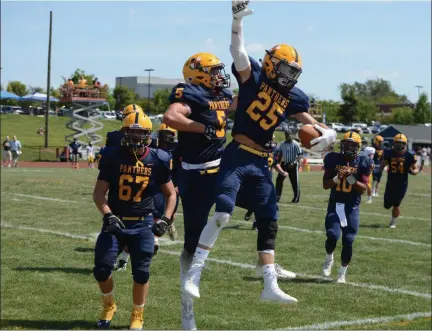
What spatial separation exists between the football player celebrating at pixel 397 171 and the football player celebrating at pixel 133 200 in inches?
424

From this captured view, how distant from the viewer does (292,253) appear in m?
13.5

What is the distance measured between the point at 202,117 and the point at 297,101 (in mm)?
869

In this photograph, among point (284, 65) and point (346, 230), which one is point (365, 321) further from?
point (284, 65)

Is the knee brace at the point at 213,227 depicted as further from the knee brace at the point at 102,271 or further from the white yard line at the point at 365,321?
the white yard line at the point at 365,321

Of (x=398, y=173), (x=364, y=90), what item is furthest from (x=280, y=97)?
(x=364, y=90)

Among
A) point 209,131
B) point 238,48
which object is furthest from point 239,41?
point 209,131

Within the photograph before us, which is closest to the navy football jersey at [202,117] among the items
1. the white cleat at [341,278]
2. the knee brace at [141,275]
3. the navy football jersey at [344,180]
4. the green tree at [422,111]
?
the knee brace at [141,275]

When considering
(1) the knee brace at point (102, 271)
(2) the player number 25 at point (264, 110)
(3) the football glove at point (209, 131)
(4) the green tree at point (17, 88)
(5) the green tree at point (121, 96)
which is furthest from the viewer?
(4) the green tree at point (17, 88)

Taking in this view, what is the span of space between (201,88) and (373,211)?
15.2 m

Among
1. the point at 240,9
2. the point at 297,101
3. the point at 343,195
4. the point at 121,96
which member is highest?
the point at 121,96

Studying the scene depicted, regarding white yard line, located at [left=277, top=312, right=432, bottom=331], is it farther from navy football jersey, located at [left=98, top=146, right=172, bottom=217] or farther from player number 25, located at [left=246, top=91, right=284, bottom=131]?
player number 25, located at [left=246, top=91, right=284, bottom=131]

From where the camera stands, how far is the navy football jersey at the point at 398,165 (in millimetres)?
17812

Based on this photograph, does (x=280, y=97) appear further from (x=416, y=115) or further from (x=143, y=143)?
(x=416, y=115)

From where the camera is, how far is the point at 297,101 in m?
6.64
